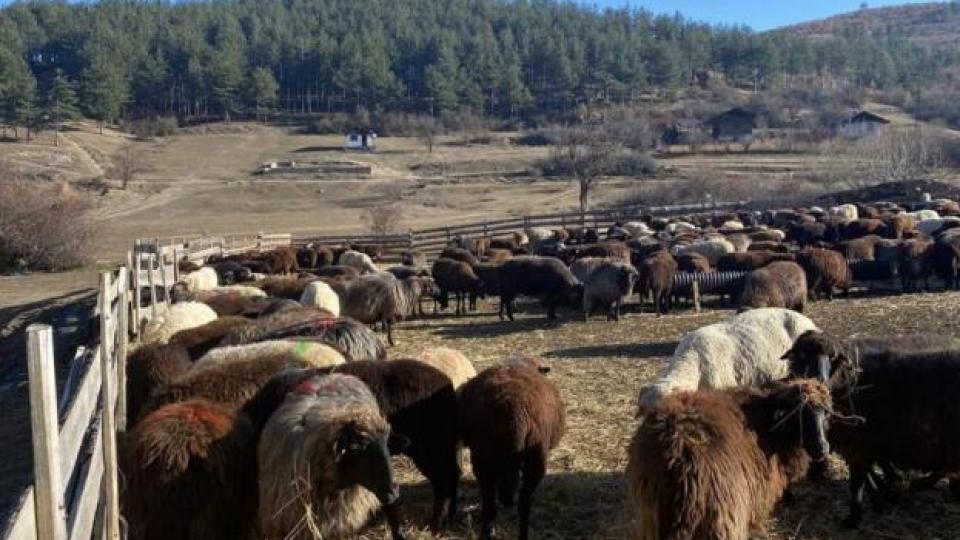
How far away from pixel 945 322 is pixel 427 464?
11.3 m

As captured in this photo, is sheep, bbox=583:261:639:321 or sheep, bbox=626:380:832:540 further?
sheep, bbox=583:261:639:321

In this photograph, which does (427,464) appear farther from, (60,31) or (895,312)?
(60,31)

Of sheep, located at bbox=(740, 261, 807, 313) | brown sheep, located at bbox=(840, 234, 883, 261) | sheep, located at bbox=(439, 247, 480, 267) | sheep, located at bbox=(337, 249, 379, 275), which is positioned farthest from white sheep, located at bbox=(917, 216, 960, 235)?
sheep, located at bbox=(337, 249, 379, 275)

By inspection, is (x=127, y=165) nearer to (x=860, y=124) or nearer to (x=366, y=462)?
(x=366, y=462)

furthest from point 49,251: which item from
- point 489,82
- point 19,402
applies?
point 489,82

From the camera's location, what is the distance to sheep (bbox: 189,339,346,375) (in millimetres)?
8289

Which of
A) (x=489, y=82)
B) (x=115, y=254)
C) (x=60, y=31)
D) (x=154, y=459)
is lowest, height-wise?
(x=115, y=254)

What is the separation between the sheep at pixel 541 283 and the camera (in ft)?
65.5

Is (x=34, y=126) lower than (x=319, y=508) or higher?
higher

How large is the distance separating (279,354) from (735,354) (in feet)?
16.7

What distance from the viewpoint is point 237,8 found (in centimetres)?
17325

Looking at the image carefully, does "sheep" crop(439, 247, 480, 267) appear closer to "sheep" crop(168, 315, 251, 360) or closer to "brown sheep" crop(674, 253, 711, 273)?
"brown sheep" crop(674, 253, 711, 273)

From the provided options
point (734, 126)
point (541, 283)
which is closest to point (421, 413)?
point (541, 283)

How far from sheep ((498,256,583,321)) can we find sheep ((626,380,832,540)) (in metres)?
13.1
